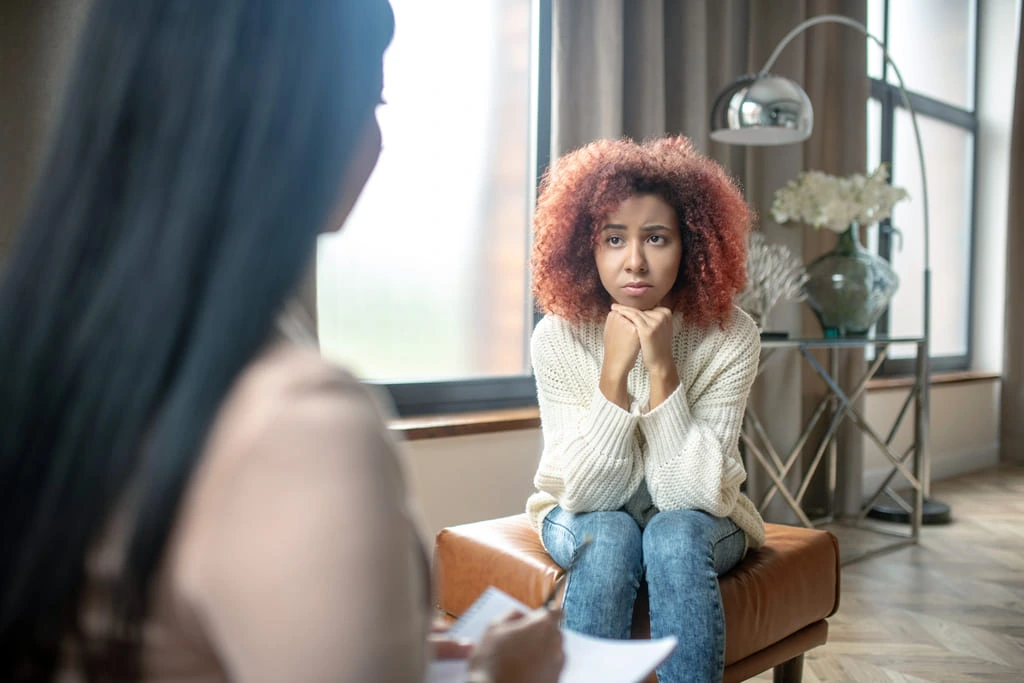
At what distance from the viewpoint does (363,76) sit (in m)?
0.48

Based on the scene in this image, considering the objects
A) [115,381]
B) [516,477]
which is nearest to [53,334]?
[115,381]

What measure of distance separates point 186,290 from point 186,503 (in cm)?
10

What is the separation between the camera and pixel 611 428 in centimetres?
157

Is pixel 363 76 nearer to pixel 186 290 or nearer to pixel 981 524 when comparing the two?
pixel 186 290

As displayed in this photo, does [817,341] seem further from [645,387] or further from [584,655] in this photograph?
[584,655]

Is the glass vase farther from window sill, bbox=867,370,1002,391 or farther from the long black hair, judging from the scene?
the long black hair

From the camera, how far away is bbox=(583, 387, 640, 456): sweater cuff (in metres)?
1.57

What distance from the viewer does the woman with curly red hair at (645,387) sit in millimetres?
1413

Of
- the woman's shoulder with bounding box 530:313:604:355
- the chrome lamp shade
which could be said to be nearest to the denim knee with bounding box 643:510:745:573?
the woman's shoulder with bounding box 530:313:604:355

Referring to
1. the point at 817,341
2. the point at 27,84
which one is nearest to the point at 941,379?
the point at 817,341

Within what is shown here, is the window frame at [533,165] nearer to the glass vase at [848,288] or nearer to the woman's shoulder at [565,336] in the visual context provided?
A: the woman's shoulder at [565,336]

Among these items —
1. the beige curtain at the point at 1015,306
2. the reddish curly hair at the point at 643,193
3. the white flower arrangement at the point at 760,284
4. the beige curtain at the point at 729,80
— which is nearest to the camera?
the reddish curly hair at the point at 643,193

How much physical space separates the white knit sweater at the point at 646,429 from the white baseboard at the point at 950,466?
8.81 ft

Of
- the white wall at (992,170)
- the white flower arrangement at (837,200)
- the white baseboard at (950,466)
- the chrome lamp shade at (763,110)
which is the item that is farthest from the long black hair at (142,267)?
the white wall at (992,170)
